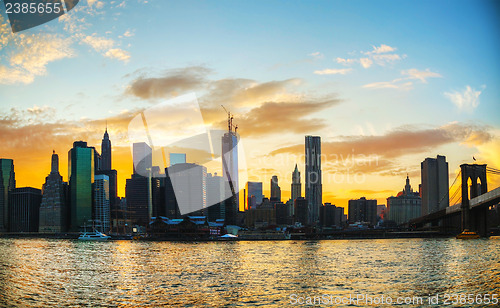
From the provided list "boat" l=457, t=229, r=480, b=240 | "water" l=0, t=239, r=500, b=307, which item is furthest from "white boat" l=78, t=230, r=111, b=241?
"water" l=0, t=239, r=500, b=307

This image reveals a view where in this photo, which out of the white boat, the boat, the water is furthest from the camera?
the white boat

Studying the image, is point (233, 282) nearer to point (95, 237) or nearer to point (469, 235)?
point (469, 235)

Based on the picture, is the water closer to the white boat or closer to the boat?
the boat

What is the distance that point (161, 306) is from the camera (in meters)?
30.6

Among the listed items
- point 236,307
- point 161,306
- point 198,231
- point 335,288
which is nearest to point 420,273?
point 335,288

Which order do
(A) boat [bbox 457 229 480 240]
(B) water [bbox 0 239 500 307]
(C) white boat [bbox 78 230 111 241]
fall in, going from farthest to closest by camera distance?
(C) white boat [bbox 78 230 111 241] < (A) boat [bbox 457 229 480 240] < (B) water [bbox 0 239 500 307]

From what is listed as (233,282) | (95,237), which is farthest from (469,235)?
(95,237)

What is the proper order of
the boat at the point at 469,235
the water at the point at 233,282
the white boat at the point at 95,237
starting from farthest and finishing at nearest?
the white boat at the point at 95,237
the boat at the point at 469,235
the water at the point at 233,282

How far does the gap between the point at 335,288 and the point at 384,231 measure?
14951cm

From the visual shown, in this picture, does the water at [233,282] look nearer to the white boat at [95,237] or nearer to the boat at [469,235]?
the boat at [469,235]

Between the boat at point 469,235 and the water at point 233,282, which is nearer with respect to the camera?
the water at point 233,282

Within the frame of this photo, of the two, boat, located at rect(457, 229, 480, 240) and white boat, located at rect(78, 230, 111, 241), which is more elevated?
boat, located at rect(457, 229, 480, 240)

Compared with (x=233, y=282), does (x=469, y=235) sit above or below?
below

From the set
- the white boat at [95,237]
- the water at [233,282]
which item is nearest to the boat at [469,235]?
the water at [233,282]
